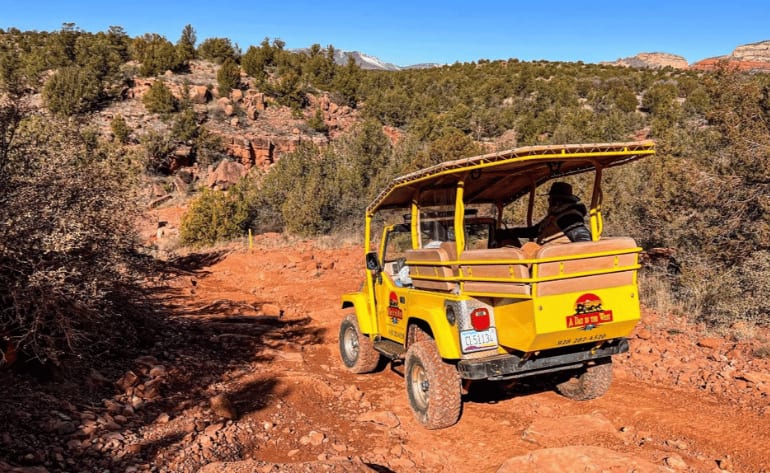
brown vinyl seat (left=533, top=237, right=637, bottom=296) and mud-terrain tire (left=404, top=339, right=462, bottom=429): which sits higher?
brown vinyl seat (left=533, top=237, right=637, bottom=296)

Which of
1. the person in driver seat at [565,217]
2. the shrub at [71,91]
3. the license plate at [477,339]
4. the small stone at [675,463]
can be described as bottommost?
the small stone at [675,463]

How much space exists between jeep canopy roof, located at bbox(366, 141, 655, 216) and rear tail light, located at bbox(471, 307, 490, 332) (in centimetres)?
118

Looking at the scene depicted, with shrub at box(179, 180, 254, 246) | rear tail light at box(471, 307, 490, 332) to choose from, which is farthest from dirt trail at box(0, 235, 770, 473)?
shrub at box(179, 180, 254, 246)

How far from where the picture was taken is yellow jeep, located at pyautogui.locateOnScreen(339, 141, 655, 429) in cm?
411

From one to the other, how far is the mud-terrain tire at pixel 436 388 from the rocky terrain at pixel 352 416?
17cm

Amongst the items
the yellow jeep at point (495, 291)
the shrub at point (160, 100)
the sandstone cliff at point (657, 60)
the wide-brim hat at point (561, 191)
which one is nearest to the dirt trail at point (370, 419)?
the yellow jeep at point (495, 291)

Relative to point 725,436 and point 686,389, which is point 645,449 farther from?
point 686,389

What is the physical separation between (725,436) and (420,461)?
2.69 meters

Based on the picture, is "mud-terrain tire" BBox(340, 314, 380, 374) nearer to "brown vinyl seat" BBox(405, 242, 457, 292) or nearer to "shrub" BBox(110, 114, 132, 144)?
"brown vinyl seat" BBox(405, 242, 457, 292)

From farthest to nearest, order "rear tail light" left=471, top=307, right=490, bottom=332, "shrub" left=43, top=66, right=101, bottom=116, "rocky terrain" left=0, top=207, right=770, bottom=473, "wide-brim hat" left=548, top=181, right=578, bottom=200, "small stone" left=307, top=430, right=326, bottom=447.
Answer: "shrub" left=43, top=66, right=101, bottom=116, "wide-brim hat" left=548, top=181, right=578, bottom=200, "small stone" left=307, top=430, right=326, bottom=447, "rear tail light" left=471, top=307, right=490, bottom=332, "rocky terrain" left=0, top=207, right=770, bottom=473

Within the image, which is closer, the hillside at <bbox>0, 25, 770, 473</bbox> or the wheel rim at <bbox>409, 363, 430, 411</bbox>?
the hillside at <bbox>0, 25, 770, 473</bbox>

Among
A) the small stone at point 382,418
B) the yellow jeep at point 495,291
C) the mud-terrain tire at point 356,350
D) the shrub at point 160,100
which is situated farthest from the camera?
the shrub at point 160,100

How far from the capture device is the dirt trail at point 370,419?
12.6 feet

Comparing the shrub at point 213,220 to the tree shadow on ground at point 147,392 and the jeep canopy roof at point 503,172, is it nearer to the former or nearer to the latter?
the tree shadow on ground at point 147,392
